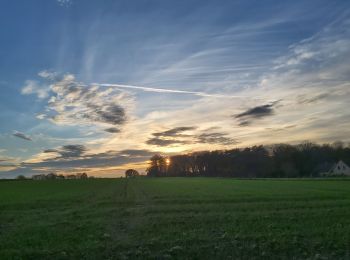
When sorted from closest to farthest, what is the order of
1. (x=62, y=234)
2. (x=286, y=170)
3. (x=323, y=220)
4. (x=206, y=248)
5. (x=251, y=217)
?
(x=206, y=248)
(x=62, y=234)
(x=323, y=220)
(x=251, y=217)
(x=286, y=170)

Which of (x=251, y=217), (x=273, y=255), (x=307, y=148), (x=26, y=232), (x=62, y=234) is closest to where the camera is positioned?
(x=273, y=255)

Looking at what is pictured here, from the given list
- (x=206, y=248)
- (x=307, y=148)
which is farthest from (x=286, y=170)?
(x=206, y=248)

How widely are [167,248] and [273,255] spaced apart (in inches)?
136

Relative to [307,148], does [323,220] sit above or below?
below

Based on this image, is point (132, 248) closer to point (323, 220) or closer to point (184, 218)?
point (184, 218)

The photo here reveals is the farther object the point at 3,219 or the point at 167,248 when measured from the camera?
the point at 3,219

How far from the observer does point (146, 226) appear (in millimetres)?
19578

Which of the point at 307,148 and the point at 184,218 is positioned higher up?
the point at 307,148

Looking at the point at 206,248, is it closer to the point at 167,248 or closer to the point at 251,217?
the point at 167,248

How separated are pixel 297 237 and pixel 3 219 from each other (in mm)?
18220

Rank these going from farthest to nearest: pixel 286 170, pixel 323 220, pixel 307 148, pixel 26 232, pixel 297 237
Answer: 1. pixel 307 148
2. pixel 286 170
3. pixel 323 220
4. pixel 26 232
5. pixel 297 237

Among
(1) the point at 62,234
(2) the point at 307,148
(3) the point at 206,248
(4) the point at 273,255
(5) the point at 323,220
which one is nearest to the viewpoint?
(4) the point at 273,255

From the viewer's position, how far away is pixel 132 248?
14.0 metres

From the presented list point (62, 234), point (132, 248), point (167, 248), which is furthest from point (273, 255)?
point (62, 234)
